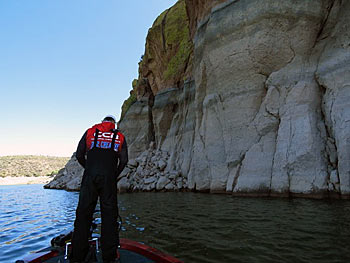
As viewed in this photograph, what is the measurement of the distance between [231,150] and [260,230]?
864 cm

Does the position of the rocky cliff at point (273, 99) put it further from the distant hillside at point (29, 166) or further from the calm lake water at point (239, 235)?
the distant hillside at point (29, 166)

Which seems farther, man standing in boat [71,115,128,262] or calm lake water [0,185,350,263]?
calm lake water [0,185,350,263]

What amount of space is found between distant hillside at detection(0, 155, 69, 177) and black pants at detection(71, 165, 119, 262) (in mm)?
90860

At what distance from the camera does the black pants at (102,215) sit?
3.20m

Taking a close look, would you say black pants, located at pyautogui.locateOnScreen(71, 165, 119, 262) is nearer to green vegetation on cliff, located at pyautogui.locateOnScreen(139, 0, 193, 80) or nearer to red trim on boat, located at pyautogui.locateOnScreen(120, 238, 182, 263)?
red trim on boat, located at pyautogui.locateOnScreen(120, 238, 182, 263)

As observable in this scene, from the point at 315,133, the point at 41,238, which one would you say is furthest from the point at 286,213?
the point at 41,238

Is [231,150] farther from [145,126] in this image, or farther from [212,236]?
[145,126]

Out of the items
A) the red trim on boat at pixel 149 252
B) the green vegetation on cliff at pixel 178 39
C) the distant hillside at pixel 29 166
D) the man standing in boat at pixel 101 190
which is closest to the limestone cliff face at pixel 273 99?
the green vegetation on cliff at pixel 178 39

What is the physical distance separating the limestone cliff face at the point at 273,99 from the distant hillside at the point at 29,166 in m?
83.4

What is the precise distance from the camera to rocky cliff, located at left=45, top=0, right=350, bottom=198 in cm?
988

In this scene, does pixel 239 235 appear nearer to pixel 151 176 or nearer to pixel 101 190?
pixel 101 190

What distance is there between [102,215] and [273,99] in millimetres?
11150

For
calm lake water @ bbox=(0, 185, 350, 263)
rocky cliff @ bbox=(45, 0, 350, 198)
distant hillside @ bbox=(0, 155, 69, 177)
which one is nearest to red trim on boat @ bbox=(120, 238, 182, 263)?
calm lake water @ bbox=(0, 185, 350, 263)

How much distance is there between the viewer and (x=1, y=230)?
7.55m
